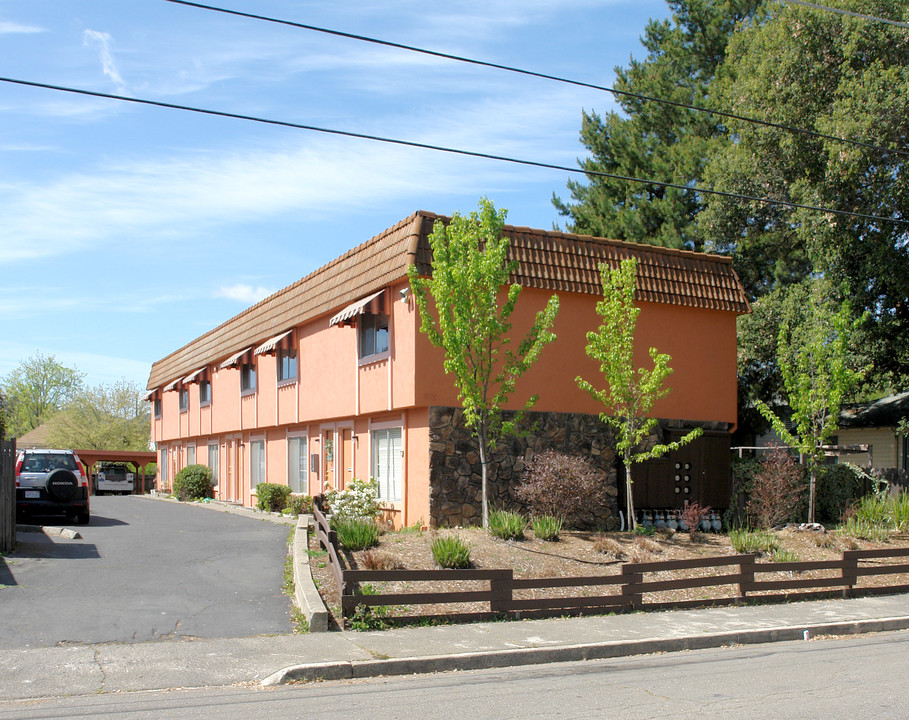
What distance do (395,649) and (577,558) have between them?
5807 mm

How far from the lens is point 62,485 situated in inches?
765

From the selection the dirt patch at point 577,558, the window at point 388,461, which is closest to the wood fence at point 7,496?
the dirt patch at point 577,558

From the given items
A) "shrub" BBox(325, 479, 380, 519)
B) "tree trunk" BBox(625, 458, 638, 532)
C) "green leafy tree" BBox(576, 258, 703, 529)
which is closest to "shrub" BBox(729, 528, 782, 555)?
"tree trunk" BBox(625, 458, 638, 532)

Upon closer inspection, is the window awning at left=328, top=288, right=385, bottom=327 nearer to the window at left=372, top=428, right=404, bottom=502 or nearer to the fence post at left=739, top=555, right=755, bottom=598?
the window at left=372, top=428, right=404, bottom=502

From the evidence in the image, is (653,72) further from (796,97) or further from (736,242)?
(796,97)

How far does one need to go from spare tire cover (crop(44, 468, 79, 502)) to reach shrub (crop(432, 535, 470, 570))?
9.74m

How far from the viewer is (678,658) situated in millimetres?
10156

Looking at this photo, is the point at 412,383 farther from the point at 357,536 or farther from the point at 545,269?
the point at 357,536

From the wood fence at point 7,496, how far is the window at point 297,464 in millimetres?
10545

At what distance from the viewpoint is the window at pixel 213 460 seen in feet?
114

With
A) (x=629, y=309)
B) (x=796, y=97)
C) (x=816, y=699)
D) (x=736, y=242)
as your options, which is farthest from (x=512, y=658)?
(x=736, y=242)

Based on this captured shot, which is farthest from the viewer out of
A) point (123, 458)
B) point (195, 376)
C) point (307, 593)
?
point (123, 458)

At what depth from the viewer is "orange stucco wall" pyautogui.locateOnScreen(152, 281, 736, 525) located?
1839 cm

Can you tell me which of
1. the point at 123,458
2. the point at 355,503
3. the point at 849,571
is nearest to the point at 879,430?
the point at 849,571
